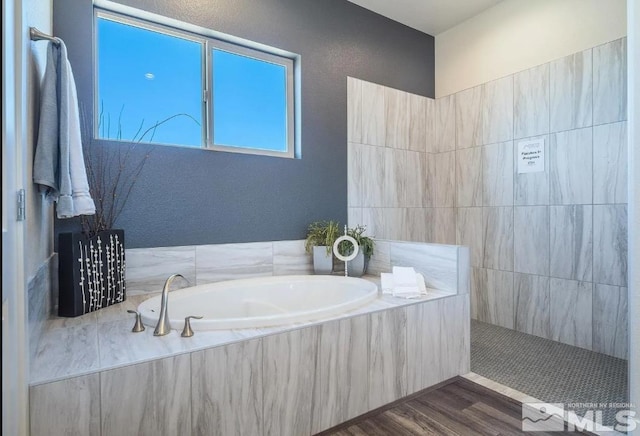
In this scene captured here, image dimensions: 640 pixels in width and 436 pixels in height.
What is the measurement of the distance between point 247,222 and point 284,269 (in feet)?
1.61

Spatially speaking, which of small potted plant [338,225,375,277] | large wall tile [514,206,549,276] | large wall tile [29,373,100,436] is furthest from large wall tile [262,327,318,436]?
large wall tile [514,206,549,276]

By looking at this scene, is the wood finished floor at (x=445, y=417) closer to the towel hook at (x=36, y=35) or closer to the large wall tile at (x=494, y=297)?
the large wall tile at (x=494, y=297)

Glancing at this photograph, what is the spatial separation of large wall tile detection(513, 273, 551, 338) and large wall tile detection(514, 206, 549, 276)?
3.1 inches

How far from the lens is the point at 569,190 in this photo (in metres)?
2.60

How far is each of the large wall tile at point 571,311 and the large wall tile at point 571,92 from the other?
1.23 metres

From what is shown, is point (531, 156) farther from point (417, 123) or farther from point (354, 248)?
point (354, 248)

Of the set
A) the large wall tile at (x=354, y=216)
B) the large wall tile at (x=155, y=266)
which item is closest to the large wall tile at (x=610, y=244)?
the large wall tile at (x=354, y=216)

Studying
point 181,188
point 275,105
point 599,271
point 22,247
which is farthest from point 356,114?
point 22,247

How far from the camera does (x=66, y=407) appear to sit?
1.10 m

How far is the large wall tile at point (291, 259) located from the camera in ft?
8.74

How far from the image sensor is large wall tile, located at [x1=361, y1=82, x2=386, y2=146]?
313 cm

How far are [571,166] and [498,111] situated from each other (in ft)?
2.65

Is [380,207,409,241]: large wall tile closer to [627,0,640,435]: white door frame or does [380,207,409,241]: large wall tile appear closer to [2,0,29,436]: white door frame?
[627,0,640,435]: white door frame

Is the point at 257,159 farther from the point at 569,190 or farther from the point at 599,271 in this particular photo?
the point at 599,271
